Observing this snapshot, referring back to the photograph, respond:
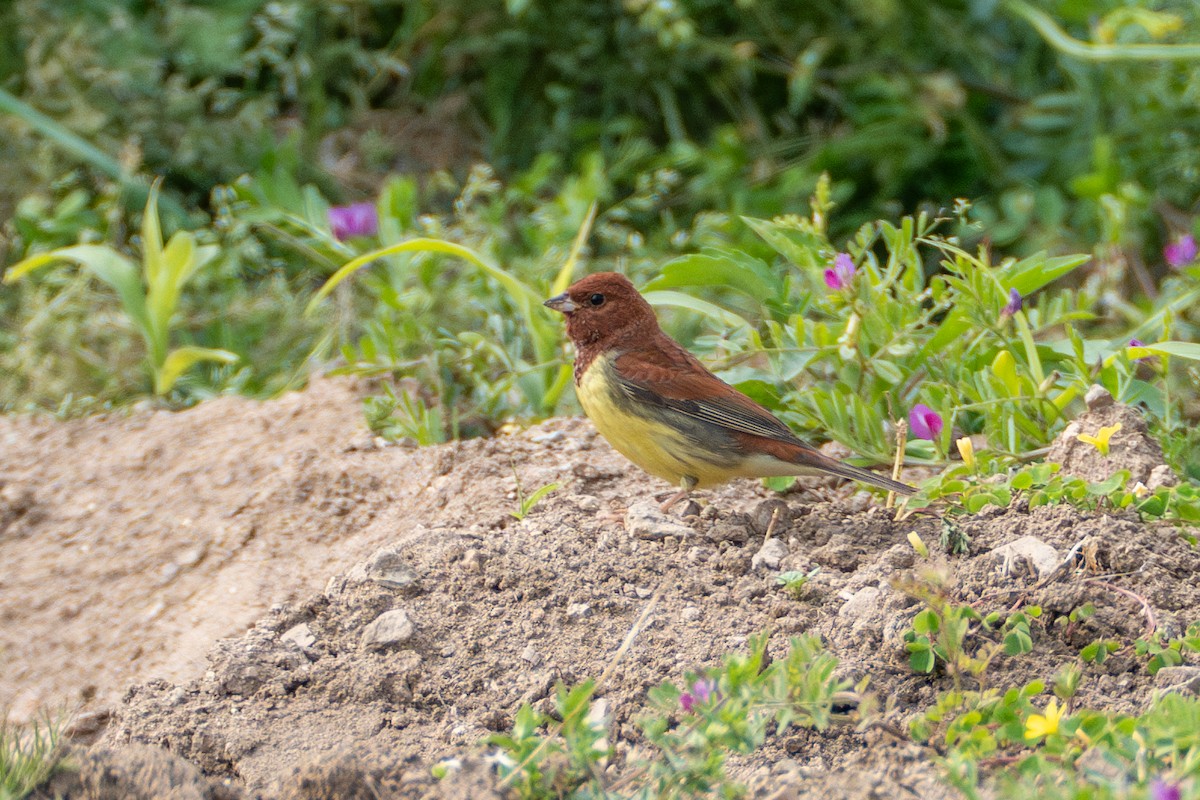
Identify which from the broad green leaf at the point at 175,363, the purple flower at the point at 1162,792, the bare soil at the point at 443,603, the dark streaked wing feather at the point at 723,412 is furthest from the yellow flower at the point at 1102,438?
the broad green leaf at the point at 175,363

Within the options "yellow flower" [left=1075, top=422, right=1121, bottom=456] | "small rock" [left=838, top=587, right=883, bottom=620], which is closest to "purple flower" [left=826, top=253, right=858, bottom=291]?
"yellow flower" [left=1075, top=422, right=1121, bottom=456]

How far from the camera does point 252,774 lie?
8.32 ft

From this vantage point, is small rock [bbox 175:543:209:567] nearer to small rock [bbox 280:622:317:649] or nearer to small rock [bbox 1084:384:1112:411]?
small rock [bbox 280:622:317:649]

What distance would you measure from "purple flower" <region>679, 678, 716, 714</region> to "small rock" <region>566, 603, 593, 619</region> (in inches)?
26.5

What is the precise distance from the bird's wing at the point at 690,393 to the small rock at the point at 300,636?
46.1 inches

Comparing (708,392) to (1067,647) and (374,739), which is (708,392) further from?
(374,739)

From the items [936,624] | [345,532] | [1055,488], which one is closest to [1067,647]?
[936,624]

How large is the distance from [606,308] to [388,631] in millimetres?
1441

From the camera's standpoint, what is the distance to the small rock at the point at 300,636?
2.92 metres

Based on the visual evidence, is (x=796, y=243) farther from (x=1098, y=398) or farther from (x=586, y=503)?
(x=586, y=503)

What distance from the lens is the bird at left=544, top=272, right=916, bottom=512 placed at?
11.6 ft

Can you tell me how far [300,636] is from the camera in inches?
116

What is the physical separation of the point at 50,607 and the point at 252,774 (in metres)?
1.41

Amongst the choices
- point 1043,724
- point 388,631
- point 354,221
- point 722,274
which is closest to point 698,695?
point 1043,724
